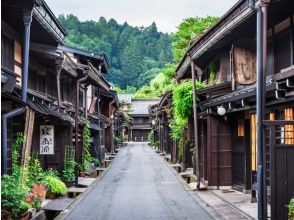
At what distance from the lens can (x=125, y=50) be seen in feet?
514

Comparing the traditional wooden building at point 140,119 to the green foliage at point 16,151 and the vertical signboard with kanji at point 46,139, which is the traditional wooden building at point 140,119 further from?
the green foliage at point 16,151

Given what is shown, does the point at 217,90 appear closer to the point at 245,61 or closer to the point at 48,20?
the point at 245,61

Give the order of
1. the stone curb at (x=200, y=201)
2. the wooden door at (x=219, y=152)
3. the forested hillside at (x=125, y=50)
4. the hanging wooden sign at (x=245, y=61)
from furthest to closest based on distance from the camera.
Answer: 1. the forested hillside at (x=125, y=50)
2. the wooden door at (x=219, y=152)
3. the hanging wooden sign at (x=245, y=61)
4. the stone curb at (x=200, y=201)

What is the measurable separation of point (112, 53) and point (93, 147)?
127 metres

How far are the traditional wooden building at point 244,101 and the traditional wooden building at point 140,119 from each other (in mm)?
82228

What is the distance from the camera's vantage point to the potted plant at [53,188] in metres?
18.6

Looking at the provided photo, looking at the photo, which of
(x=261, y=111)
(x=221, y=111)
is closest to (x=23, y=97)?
(x=261, y=111)

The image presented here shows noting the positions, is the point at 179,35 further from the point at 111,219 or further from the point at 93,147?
the point at 111,219

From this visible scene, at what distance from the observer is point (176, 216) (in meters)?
15.9

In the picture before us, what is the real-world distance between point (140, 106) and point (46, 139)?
303 ft

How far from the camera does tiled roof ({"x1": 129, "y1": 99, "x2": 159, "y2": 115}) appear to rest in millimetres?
110625

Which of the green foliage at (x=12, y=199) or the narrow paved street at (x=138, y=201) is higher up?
the green foliage at (x=12, y=199)

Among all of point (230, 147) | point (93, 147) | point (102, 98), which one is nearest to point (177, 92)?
point (230, 147)

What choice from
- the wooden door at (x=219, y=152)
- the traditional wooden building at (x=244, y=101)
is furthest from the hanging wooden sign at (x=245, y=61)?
the wooden door at (x=219, y=152)
